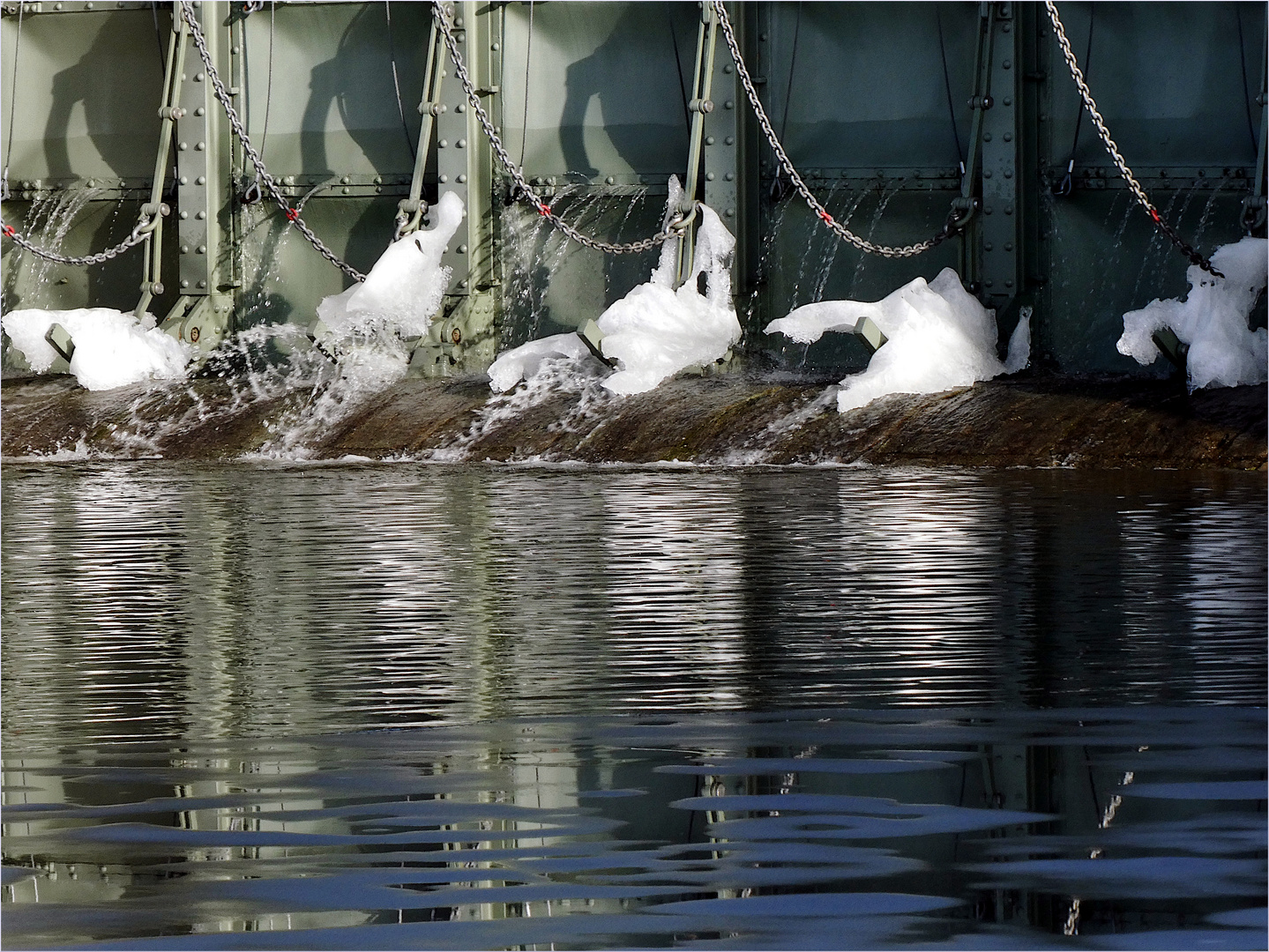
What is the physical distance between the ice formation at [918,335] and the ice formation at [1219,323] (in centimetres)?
98

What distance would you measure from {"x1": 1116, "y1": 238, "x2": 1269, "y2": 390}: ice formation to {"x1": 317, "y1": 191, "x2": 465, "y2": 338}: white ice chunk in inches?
181

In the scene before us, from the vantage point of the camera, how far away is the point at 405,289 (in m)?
14.0

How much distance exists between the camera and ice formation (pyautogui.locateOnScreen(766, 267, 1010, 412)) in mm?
12055

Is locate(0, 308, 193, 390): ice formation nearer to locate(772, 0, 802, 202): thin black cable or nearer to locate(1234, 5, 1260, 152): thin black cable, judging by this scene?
locate(772, 0, 802, 202): thin black cable

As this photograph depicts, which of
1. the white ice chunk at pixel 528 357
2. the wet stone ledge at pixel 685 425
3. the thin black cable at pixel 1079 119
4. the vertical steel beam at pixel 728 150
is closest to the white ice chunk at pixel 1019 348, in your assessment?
the wet stone ledge at pixel 685 425

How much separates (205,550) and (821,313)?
6.08m

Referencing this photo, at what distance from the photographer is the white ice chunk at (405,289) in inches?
548

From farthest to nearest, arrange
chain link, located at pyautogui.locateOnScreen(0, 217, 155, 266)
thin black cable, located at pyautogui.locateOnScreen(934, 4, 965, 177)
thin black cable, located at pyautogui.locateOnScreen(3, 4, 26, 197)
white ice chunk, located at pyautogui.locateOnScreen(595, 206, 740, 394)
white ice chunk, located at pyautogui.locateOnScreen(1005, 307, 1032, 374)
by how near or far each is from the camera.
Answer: thin black cable, located at pyautogui.locateOnScreen(3, 4, 26, 197)
chain link, located at pyautogui.locateOnScreen(0, 217, 155, 266)
thin black cable, located at pyautogui.locateOnScreen(934, 4, 965, 177)
white ice chunk, located at pyautogui.locateOnScreen(595, 206, 740, 394)
white ice chunk, located at pyautogui.locateOnScreen(1005, 307, 1032, 374)

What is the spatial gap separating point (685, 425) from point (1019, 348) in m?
2.27

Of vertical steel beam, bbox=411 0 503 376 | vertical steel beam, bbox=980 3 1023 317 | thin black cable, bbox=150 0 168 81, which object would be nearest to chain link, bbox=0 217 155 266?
thin black cable, bbox=150 0 168 81

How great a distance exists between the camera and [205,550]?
24.1 ft

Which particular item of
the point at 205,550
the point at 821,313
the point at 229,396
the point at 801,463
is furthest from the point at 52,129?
the point at 205,550

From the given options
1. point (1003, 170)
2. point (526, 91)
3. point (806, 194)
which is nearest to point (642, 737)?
point (806, 194)

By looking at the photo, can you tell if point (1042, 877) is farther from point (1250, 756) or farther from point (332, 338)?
point (332, 338)
